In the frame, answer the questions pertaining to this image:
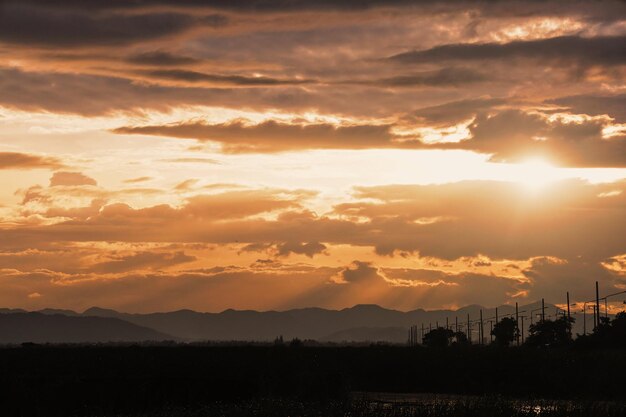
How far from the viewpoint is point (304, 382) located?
73.1 m

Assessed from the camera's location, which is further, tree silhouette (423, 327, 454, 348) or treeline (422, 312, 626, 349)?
tree silhouette (423, 327, 454, 348)

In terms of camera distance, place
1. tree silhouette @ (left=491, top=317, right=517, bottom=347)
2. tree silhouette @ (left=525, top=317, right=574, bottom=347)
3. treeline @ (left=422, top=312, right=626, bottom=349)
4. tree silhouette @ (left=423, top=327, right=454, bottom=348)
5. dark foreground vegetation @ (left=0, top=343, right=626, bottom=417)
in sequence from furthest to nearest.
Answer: tree silhouette @ (left=423, top=327, right=454, bottom=348) < tree silhouette @ (left=491, top=317, right=517, bottom=347) < tree silhouette @ (left=525, top=317, right=574, bottom=347) < treeline @ (left=422, top=312, right=626, bottom=349) < dark foreground vegetation @ (left=0, top=343, right=626, bottom=417)

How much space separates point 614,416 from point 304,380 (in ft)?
94.3

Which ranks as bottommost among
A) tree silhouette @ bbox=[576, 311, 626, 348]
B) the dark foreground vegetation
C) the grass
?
the grass

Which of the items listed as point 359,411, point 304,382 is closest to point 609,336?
point 304,382

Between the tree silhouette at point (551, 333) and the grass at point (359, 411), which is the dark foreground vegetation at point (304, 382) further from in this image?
the tree silhouette at point (551, 333)

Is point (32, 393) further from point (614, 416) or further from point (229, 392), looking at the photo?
point (614, 416)

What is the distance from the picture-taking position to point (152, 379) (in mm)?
65375

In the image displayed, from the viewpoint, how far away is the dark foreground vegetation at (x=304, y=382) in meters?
54.6

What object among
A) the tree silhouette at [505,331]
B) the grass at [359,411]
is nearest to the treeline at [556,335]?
the tree silhouette at [505,331]

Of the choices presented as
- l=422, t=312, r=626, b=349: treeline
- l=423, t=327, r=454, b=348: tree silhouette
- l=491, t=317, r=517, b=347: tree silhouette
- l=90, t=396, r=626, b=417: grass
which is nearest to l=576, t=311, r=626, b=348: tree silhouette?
l=422, t=312, r=626, b=349: treeline

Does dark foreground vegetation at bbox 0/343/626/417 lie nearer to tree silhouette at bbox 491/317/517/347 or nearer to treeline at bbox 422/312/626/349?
treeline at bbox 422/312/626/349

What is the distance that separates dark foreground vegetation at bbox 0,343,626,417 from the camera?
54625 mm

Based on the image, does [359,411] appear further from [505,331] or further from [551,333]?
[505,331]
